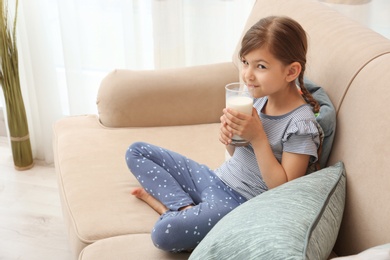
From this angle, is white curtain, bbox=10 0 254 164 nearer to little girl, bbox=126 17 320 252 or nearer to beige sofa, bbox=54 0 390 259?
beige sofa, bbox=54 0 390 259

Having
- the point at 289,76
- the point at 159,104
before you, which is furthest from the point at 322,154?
the point at 159,104

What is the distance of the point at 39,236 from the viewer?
2.23m

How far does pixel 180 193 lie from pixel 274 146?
0.33 m

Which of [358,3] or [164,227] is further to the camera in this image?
[358,3]

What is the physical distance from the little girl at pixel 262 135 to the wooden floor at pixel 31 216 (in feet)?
2.49

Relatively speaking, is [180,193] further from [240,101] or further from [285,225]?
[285,225]

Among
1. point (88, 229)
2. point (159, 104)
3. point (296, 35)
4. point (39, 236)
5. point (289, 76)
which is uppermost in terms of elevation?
point (296, 35)

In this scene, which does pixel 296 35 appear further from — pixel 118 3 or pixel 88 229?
pixel 118 3

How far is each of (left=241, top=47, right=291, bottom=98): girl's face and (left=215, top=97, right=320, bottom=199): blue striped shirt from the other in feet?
0.30

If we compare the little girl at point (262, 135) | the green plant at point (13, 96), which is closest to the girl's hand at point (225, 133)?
the little girl at point (262, 135)

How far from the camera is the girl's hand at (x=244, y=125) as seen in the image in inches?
56.4

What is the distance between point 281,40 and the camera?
4.66 feet

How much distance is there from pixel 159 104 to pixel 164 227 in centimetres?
76

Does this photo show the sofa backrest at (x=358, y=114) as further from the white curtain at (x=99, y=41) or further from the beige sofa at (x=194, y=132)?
the white curtain at (x=99, y=41)
